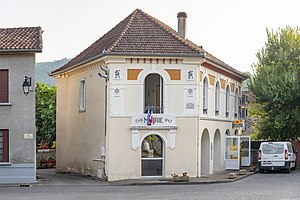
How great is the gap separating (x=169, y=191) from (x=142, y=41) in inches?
389

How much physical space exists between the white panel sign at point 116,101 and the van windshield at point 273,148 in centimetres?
944

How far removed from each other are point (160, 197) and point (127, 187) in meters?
5.78

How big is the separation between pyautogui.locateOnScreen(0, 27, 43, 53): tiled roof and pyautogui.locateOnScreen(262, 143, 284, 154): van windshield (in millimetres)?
14108

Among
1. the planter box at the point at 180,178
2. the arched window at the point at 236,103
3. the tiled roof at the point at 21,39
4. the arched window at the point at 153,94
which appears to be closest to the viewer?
the tiled roof at the point at 21,39

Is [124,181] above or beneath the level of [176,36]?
beneath

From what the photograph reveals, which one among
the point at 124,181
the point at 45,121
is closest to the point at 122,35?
the point at 124,181

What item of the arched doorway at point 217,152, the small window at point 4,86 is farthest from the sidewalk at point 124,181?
the arched doorway at point 217,152

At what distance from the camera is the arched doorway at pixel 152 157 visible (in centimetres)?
3284

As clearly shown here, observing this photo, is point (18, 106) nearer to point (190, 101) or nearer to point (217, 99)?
point (190, 101)

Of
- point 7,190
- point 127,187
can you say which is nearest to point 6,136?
point 7,190

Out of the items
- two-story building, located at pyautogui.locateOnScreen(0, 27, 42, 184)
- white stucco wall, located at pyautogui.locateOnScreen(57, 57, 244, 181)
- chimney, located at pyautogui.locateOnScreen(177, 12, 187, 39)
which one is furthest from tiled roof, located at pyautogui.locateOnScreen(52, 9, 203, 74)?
two-story building, located at pyautogui.locateOnScreen(0, 27, 42, 184)

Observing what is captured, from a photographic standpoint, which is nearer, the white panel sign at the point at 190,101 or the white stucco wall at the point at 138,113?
the white stucco wall at the point at 138,113

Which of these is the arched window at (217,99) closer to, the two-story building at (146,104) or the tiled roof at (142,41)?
the two-story building at (146,104)

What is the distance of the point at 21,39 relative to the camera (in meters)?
31.2
